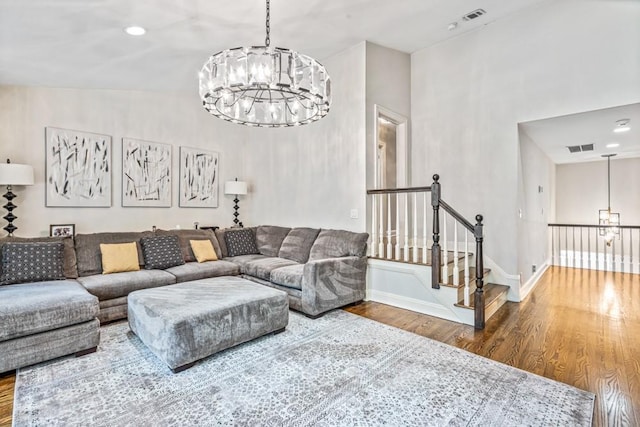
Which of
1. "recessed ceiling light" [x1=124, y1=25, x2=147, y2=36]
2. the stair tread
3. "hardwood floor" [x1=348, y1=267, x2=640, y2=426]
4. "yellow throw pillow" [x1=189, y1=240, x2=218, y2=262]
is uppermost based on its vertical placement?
"recessed ceiling light" [x1=124, y1=25, x2=147, y2=36]

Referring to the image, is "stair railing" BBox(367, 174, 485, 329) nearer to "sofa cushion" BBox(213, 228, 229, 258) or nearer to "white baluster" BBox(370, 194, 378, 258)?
"white baluster" BBox(370, 194, 378, 258)

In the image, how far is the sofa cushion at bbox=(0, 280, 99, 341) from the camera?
7.60ft

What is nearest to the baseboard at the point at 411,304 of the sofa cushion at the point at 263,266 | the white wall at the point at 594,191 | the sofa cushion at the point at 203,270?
the sofa cushion at the point at 263,266

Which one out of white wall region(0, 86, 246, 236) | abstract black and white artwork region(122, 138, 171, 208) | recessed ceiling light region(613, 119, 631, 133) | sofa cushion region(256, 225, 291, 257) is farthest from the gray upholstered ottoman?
recessed ceiling light region(613, 119, 631, 133)

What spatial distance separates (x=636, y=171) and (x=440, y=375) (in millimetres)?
8534

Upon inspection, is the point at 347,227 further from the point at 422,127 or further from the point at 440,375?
the point at 440,375

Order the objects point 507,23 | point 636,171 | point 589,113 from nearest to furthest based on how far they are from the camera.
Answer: point 589,113 → point 507,23 → point 636,171

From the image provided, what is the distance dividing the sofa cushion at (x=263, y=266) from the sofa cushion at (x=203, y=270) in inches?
8.4

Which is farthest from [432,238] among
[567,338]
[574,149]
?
[574,149]

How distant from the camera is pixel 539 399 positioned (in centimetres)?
207

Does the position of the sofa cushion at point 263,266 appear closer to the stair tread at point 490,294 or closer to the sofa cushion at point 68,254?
the sofa cushion at point 68,254

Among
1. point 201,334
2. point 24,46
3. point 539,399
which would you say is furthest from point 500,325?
point 24,46

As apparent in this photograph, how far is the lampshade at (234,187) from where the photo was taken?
217 inches

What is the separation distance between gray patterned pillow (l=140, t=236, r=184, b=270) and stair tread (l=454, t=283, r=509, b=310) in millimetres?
3569
